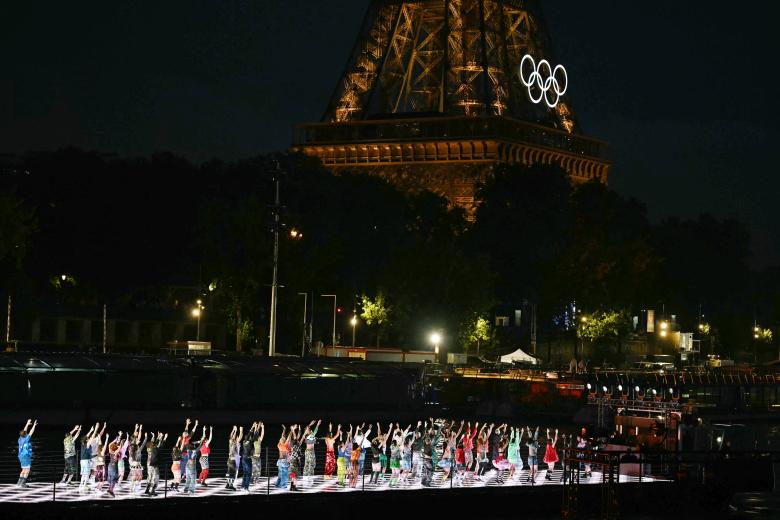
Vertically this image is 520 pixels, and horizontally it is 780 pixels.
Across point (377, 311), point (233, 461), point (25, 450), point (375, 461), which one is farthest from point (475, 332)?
point (25, 450)

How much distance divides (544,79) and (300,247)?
69151mm

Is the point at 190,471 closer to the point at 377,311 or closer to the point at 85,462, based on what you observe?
the point at 85,462

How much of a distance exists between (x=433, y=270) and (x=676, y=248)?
62.7 m

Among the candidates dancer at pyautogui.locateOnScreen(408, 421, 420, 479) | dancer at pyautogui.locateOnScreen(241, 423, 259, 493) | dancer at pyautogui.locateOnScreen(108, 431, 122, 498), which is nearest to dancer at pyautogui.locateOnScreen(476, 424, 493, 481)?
dancer at pyautogui.locateOnScreen(408, 421, 420, 479)

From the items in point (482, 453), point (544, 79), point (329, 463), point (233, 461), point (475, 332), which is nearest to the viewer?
point (233, 461)

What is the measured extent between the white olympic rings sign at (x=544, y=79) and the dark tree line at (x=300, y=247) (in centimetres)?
2932

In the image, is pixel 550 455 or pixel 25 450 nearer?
pixel 25 450

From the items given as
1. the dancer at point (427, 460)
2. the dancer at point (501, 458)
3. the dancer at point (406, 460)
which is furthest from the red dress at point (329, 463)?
the dancer at point (501, 458)

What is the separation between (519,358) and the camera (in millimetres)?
117125

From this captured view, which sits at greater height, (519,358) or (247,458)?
(519,358)

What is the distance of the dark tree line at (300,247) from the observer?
108 metres

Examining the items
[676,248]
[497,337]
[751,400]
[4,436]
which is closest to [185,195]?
[497,337]

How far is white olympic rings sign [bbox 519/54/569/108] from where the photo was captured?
171875mm

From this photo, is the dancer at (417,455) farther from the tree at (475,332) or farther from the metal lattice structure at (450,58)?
the metal lattice structure at (450,58)
